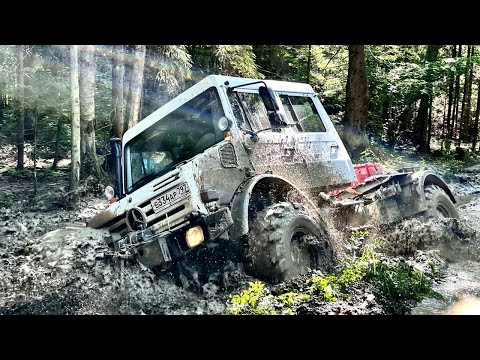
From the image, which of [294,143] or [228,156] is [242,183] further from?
[294,143]

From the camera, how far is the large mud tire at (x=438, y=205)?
518cm

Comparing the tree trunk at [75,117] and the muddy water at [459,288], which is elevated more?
the tree trunk at [75,117]

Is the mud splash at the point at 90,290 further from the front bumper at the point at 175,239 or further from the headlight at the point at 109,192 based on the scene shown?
the headlight at the point at 109,192

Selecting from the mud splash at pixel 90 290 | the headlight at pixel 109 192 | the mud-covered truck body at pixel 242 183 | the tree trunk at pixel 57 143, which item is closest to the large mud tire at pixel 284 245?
the mud-covered truck body at pixel 242 183

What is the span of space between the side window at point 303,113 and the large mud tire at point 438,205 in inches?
54.5

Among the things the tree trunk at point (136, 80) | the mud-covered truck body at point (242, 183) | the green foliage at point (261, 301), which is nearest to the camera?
the mud-covered truck body at point (242, 183)

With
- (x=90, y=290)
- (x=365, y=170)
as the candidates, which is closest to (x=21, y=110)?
(x=90, y=290)

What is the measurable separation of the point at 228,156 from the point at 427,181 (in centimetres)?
271

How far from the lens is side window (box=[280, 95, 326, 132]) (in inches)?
185

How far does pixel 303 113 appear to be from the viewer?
4863mm

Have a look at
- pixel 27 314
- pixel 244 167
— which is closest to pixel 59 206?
pixel 27 314

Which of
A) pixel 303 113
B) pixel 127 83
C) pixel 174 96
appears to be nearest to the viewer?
pixel 174 96

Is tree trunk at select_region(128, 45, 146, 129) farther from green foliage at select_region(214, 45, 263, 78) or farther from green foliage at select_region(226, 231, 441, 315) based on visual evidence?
green foliage at select_region(226, 231, 441, 315)
